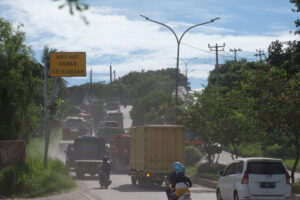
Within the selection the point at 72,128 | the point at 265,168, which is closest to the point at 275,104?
the point at 265,168

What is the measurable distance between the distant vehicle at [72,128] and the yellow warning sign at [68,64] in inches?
1451

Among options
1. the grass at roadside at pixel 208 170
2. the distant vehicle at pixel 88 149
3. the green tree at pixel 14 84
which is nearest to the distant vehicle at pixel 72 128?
the distant vehicle at pixel 88 149

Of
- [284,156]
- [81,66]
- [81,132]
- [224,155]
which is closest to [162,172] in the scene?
[81,66]

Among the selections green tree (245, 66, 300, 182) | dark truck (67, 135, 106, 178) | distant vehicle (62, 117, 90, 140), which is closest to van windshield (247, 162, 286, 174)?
green tree (245, 66, 300, 182)

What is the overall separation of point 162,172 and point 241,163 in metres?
10.7

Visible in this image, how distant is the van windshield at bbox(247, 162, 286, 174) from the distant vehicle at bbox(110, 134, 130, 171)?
25972mm

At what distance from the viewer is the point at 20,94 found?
29.0 meters

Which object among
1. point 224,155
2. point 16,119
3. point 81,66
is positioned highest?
point 81,66

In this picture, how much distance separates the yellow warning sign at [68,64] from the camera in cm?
2564

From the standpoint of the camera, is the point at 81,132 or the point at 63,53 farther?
the point at 81,132

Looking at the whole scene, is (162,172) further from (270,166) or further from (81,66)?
(270,166)

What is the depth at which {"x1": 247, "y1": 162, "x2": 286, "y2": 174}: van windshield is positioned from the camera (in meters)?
16.3

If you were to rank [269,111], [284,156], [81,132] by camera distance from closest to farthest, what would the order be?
[269,111]
[284,156]
[81,132]

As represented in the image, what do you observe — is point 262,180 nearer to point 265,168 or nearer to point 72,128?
point 265,168
